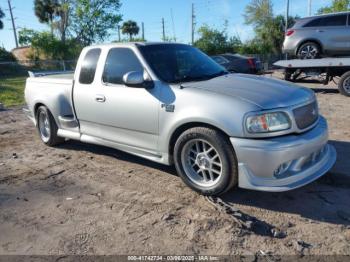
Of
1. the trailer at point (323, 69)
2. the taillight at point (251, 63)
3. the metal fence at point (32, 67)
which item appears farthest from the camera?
the metal fence at point (32, 67)

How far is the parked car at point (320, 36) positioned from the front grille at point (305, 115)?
7.71 metres

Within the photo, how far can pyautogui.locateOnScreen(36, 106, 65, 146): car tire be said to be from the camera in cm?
634

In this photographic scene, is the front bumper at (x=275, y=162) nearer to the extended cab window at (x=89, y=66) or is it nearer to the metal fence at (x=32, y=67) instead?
the extended cab window at (x=89, y=66)

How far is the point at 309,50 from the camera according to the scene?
38.1 ft

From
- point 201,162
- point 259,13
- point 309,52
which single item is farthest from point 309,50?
point 259,13

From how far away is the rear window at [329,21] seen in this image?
1095 centimetres

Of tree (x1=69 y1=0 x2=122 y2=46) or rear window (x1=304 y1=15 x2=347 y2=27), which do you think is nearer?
rear window (x1=304 y1=15 x2=347 y2=27)

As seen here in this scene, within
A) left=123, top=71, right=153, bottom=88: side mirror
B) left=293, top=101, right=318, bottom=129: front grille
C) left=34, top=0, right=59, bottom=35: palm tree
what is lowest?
left=293, top=101, right=318, bottom=129: front grille

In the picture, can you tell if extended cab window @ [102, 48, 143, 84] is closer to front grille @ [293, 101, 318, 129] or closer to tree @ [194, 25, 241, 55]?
front grille @ [293, 101, 318, 129]

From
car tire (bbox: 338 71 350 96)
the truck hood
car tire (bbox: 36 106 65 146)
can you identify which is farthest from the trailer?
car tire (bbox: 36 106 65 146)

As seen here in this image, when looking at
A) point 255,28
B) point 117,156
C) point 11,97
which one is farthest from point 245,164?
point 255,28

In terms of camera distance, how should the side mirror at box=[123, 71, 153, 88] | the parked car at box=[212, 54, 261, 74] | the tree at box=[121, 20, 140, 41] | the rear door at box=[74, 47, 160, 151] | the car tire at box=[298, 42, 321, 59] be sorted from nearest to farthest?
1. the side mirror at box=[123, 71, 153, 88]
2. the rear door at box=[74, 47, 160, 151]
3. the car tire at box=[298, 42, 321, 59]
4. the parked car at box=[212, 54, 261, 74]
5. the tree at box=[121, 20, 140, 41]

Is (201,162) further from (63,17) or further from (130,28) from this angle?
(130,28)

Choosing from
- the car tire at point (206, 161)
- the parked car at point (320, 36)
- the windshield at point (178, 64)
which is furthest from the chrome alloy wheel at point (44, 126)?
the parked car at point (320, 36)
